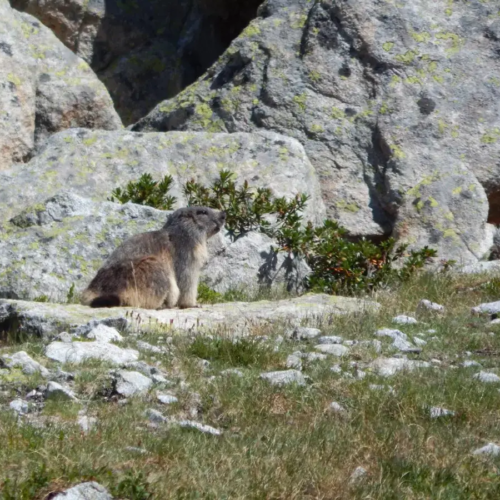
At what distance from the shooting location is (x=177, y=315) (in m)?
10.8

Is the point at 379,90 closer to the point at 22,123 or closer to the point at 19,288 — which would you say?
the point at 22,123

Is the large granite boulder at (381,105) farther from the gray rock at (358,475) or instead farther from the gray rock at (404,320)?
the gray rock at (358,475)

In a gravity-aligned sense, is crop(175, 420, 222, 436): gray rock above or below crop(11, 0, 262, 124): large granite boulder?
below

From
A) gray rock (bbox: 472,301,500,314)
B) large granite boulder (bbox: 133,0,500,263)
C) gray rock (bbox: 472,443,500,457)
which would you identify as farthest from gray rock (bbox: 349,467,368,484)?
large granite boulder (bbox: 133,0,500,263)

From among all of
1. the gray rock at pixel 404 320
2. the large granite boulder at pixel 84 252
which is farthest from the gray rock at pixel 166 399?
the large granite boulder at pixel 84 252

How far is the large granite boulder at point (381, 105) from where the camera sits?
51.3 ft

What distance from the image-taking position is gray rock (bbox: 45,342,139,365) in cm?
802

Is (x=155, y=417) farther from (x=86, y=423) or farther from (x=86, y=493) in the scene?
(x=86, y=493)

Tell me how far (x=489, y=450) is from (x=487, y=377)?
1.72 meters

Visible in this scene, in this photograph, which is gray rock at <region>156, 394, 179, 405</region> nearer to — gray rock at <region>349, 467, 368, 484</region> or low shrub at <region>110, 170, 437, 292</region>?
gray rock at <region>349, 467, 368, 484</region>

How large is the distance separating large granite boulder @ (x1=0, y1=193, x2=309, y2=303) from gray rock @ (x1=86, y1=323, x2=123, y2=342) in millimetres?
3046

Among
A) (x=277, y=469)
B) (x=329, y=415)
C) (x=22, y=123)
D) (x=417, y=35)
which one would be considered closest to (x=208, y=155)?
(x=22, y=123)

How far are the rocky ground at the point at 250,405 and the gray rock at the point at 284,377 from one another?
2cm

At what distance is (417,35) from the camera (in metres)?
16.8
